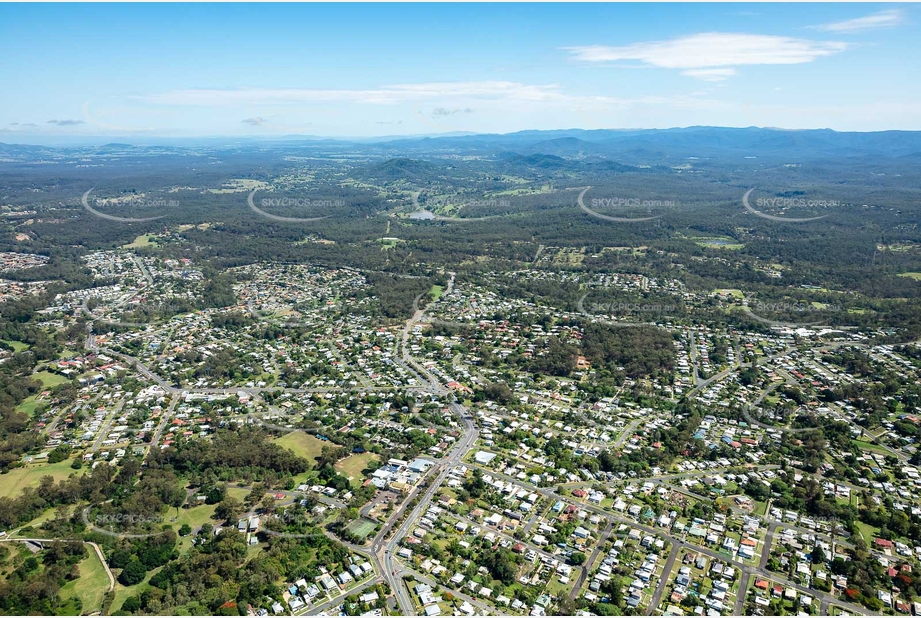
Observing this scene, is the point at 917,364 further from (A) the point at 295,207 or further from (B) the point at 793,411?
(A) the point at 295,207

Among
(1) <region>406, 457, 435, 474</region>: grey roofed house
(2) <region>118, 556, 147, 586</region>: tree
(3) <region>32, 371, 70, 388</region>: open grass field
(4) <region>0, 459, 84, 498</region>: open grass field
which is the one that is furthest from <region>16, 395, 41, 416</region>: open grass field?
(1) <region>406, 457, 435, 474</region>: grey roofed house

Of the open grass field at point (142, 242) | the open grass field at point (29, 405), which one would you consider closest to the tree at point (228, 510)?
the open grass field at point (29, 405)

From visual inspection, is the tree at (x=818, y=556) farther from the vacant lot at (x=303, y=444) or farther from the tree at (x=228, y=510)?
the tree at (x=228, y=510)

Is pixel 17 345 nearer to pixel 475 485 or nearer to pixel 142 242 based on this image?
pixel 142 242

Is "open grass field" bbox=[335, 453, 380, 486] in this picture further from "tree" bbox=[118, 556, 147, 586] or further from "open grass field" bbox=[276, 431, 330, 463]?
"tree" bbox=[118, 556, 147, 586]

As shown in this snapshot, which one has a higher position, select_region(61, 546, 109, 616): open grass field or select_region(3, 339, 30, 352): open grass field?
select_region(3, 339, 30, 352): open grass field

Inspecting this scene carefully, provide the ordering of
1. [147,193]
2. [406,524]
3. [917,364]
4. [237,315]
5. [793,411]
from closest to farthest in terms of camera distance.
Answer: [406,524] → [793,411] → [917,364] → [237,315] → [147,193]

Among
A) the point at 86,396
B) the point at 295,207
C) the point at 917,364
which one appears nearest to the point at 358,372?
the point at 86,396
